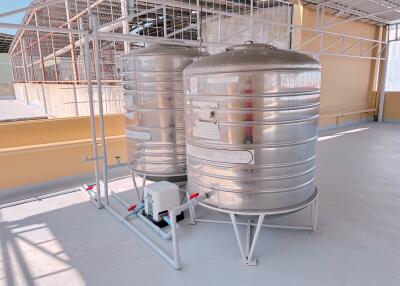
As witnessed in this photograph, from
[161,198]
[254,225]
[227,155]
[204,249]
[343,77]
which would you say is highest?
[343,77]

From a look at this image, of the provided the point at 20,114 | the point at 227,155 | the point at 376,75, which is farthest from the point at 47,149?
the point at 376,75

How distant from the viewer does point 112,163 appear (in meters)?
4.00

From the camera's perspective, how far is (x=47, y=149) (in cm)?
346

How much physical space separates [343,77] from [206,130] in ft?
23.3

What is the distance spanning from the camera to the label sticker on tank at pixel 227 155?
1828 millimetres

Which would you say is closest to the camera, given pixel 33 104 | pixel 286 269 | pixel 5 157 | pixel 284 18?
pixel 286 269

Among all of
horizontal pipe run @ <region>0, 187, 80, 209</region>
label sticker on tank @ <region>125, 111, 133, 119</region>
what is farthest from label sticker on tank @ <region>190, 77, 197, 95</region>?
horizontal pipe run @ <region>0, 187, 80, 209</region>

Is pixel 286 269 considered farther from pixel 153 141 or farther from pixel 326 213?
pixel 153 141

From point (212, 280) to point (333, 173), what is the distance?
2700 millimetres

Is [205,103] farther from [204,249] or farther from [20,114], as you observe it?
[20,114]

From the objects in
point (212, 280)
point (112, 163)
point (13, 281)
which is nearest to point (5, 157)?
point (112, 163)

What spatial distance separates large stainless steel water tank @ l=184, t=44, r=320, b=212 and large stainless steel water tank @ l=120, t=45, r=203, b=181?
1.56 feet

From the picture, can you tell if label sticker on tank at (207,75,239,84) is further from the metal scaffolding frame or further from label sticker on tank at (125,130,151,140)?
the metal scaffolding frame

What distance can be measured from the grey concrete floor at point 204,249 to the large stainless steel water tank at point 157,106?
0.60 m
